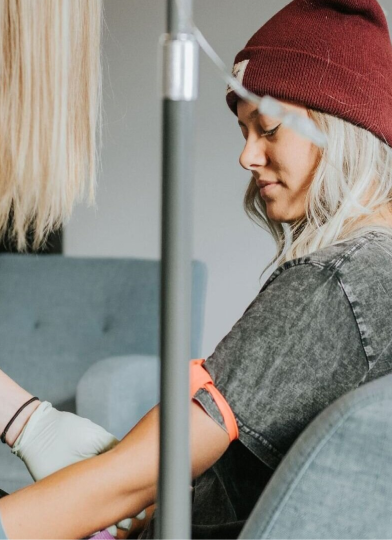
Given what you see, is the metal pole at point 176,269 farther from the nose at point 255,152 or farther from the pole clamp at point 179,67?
the nose at point 255,152

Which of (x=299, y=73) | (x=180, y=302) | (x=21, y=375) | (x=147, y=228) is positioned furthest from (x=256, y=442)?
(x=147, y=228)

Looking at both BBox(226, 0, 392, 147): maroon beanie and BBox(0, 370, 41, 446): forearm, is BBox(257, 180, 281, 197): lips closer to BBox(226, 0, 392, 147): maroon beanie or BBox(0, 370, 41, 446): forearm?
BBox(226, 0, 392, 147): maroon beanie

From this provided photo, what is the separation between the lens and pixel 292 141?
88cm

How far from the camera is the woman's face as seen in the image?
34.9 inches

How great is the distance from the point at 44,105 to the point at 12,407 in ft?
1.65

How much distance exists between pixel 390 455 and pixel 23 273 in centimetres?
157

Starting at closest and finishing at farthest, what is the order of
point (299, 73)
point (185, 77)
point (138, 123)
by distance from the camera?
point (185, 77) < point (299, 73) < point (138, 123)

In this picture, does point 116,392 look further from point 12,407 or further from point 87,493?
point 87,493

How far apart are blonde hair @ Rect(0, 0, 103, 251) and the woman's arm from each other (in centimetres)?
22

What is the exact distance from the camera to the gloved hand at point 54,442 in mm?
909

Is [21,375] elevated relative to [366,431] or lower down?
lower down

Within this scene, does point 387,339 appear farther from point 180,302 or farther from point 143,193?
point 143,193

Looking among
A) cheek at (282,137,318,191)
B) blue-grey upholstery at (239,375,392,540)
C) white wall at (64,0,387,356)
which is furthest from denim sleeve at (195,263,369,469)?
white wall at (64,0,387,356)

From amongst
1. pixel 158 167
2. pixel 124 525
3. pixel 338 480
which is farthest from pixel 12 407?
pixel 158 167
